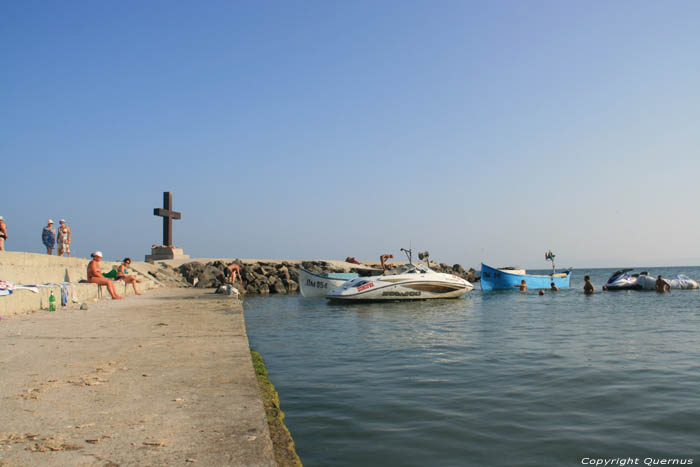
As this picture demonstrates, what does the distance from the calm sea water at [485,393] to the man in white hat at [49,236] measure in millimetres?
11771

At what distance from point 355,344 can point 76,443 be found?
7.46 m

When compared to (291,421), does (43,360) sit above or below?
above

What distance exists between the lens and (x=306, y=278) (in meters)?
25.2

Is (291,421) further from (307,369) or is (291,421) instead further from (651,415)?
(651,415)

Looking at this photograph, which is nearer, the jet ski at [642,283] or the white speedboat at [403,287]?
the white speedboat at [403,287]

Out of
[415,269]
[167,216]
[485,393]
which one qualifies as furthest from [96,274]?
[167,216]

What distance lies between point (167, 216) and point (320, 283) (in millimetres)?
20725

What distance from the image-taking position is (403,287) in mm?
21812

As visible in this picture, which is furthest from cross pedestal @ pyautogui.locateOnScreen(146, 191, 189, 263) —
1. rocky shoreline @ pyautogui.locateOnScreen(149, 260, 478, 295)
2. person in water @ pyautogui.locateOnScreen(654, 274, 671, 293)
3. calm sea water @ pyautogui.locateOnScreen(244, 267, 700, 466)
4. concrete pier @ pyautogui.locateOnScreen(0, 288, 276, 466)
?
person in water @ pyautogui.locateOnScreen(654, 274, 671, 293)

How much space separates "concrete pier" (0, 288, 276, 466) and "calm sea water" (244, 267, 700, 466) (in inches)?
34.7

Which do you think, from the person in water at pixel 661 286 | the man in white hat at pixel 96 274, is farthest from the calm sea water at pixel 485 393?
the person in water at pixel 661 286

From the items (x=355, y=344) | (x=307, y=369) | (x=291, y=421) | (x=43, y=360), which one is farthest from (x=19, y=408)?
(x=355, y=344)

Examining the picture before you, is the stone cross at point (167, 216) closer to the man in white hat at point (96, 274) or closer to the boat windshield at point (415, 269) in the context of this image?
the boat windshield at point (415, 269)

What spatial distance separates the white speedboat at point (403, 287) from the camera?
2111 centimetres
